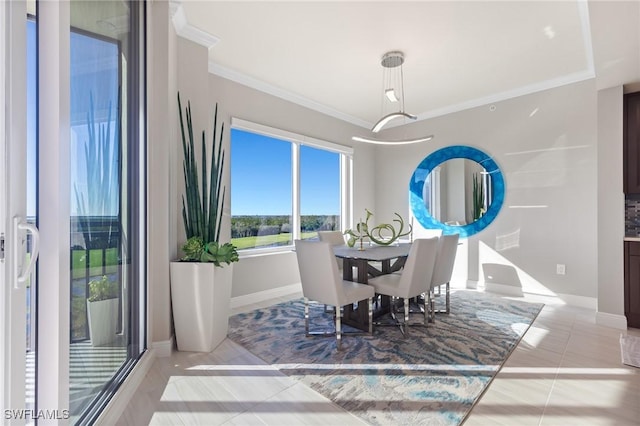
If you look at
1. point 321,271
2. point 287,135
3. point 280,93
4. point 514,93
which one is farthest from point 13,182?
point 514,93

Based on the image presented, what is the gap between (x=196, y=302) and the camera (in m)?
2.28

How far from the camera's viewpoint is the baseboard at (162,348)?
224cm

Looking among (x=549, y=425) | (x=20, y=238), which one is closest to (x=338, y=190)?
(x=549, y=425)

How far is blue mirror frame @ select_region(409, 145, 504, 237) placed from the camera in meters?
4.13

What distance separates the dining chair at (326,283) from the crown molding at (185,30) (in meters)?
2.09

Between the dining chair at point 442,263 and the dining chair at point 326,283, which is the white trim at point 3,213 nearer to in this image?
the dining chair at point 326,283

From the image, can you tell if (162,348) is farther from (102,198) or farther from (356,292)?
(356,292)

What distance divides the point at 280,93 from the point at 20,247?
348 cm

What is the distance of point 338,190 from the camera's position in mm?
4992

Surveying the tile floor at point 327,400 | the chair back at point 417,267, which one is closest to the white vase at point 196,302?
the tile floor at point 327,400

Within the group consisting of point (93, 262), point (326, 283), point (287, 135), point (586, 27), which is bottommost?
point (326, 283)

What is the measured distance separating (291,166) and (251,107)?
0.95 m

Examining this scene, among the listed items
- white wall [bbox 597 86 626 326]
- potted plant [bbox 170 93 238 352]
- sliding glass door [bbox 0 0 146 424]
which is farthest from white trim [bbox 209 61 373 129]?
white wall [bbox 597 86 626 326]

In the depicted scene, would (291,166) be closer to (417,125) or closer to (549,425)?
(417,125)
